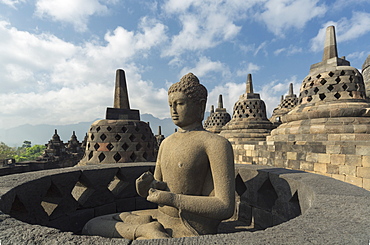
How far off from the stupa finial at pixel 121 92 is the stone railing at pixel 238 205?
3786 mm

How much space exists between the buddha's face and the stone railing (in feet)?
4.73

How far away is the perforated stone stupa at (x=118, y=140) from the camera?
21.3 feet

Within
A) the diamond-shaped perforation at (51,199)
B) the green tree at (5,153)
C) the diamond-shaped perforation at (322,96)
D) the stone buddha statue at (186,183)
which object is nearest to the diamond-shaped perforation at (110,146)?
the diamond-shaped perforation at (51,199)

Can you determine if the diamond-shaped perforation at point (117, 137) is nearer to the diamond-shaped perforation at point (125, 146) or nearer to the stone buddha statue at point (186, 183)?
the diamond-shaped perforation at point (125, 146)

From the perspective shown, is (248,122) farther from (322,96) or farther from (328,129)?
(328,129)

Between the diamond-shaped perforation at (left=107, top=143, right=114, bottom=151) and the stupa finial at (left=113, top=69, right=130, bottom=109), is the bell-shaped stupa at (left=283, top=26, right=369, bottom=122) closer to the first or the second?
the stupa finial at (left=113, top=69, right=130, bottom=109)

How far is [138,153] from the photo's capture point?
6.68m

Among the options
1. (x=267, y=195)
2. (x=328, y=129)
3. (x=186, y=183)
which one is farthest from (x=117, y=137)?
(x=328, y=129)

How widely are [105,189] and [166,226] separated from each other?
1796 millimetres

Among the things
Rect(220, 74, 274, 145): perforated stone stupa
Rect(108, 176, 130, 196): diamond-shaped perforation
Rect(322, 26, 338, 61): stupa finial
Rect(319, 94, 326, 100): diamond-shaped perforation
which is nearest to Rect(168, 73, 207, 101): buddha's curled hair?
Rect(108, 176, 130, 196): diamond-shaped perforation

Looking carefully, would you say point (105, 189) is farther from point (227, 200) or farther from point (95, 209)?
point (227, 200)

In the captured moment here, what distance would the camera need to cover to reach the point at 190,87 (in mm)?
2482

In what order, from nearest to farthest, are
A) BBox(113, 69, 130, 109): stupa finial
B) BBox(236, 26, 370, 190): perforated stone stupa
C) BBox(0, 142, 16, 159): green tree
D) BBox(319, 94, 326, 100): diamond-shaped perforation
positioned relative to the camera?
BBox(236, 26, 370, 190): perforated stone stupa
BBox(319, 94, 326, 100): diamond-shaped perforation
BBox(113, 69, 130, 109): stupa finial
BBox(0, 142, 16, 159): green tree

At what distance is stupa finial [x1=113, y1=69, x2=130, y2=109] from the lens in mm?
7380
